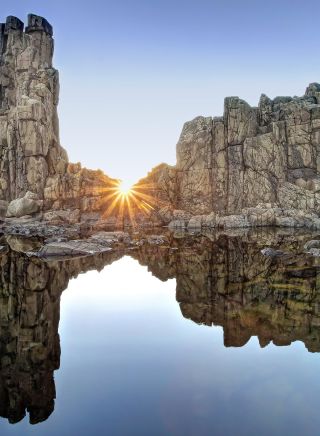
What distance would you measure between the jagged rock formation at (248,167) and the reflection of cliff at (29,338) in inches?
1821

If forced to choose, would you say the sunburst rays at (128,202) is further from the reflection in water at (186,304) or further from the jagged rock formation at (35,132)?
the reflection in water at (186,304)

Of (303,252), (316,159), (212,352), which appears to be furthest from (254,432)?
(316,159)

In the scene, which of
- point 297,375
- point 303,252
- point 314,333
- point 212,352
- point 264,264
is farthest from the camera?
point 303,252

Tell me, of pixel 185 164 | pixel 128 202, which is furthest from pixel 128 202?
pixel 185 164

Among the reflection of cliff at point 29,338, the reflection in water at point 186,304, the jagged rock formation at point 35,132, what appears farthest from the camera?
the jagged rock formation at point 35,132

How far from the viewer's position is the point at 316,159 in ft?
226

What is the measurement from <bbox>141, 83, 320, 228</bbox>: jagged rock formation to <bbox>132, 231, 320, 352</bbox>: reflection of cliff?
3832 centimetres

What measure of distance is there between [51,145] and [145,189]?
23.0 metres

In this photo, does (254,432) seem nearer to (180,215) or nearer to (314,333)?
(314,333)

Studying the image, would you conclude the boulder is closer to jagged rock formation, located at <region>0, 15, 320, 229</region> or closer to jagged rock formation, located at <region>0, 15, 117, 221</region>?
jagged rock formation, located at <region>0, 15, 320, 229</region>

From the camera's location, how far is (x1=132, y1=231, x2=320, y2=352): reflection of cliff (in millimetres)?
11672

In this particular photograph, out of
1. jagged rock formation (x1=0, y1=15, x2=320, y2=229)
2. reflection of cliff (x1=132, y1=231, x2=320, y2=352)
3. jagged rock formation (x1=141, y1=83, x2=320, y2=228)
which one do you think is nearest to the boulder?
jagged rock formation (x1=0, y1=15, x2=320, y2=229)

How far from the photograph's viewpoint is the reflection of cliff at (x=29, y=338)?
755 cm

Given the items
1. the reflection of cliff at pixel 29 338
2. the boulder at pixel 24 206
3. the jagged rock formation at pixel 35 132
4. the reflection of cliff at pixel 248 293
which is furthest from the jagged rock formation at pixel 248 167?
the reflection of cliff at pixel 29 338
